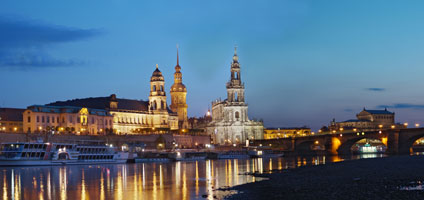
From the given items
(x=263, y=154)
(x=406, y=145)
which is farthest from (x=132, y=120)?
(x=406, y=145)

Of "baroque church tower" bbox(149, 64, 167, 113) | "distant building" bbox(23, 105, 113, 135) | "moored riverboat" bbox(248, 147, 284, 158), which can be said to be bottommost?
"moored riverboat" bbox(248, 147, 284, 158)

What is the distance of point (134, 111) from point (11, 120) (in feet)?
173

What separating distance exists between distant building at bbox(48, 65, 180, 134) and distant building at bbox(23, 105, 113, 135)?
9.96 metres

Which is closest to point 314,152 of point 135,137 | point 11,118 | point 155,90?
point 135,137

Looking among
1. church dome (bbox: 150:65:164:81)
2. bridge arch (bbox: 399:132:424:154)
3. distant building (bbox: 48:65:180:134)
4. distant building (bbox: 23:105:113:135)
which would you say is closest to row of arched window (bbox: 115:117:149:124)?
distant building (bbox: 48:65:180:134)

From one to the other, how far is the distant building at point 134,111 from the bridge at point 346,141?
33.5m

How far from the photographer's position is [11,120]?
479 feet

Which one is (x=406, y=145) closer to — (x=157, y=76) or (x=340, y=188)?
(x=340, y=188)

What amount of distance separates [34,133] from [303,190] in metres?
100

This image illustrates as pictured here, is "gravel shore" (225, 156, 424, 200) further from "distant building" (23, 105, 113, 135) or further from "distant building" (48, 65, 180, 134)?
"distant building" (48, 65, 180, 134)

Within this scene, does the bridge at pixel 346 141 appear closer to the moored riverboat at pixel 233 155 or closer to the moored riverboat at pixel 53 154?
the moored riverboat at pixel 233 155

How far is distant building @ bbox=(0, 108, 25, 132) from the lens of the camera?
14388 cm

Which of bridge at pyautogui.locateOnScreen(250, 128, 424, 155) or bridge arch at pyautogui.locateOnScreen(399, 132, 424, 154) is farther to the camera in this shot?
bridge at pyautogui.locateOnScreen(250, 128, 424, 155)

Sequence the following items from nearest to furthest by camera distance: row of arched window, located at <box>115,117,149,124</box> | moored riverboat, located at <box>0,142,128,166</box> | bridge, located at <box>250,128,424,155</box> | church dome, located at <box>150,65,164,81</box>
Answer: moored riverboat, located at <box>0,142,128,166</box> → bridge, located at <box>250,128,424,155</box> → row of arched window, located at <box>115,117,149,124</box> → church dome, located at <box>150,65,164,81</box>
